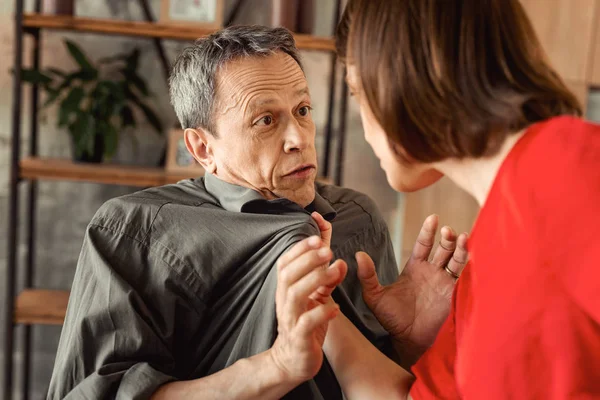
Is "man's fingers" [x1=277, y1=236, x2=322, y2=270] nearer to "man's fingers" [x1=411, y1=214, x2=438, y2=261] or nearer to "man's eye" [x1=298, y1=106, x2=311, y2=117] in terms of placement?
"man's fingers" [x1=411, y1=214, x2=438, y2=261]

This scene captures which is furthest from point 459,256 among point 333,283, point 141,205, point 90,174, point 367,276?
point 90,174

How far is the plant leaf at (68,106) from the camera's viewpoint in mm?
2498

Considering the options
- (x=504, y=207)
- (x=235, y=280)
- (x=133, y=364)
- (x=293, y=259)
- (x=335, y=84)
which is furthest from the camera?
(x=335, y=84)

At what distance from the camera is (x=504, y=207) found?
2.92ft

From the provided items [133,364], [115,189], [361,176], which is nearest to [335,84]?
[361,176]

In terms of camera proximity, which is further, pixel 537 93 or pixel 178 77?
pixel 178 77

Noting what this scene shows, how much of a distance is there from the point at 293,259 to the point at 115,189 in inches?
79.2

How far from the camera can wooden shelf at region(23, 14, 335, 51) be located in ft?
7.96

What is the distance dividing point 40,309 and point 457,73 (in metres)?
2.10

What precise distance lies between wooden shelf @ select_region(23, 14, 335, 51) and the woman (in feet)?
4.89

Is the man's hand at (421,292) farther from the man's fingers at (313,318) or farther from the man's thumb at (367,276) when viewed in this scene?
the man's fingers at (313,318)

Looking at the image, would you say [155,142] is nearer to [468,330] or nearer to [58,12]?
[58,12]

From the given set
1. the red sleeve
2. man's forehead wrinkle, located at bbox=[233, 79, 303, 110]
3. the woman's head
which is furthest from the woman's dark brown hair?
man's forehead wrinkle, located at bbox=[233, 79, 303, 110]

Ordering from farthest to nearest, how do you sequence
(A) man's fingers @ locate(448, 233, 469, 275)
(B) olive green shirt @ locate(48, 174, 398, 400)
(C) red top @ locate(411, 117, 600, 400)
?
(A) man's fingers @ locate(448, 233, 469, 275)
(B) olive green shirt @ locate(48, 174, 398, 400)
(C) red top @ locate(411, 117, 600, 400)
